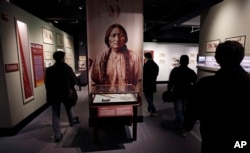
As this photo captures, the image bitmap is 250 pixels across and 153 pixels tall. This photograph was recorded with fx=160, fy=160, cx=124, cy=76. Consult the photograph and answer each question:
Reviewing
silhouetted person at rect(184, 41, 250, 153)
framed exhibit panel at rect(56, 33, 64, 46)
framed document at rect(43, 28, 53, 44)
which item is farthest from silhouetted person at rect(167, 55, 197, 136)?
framed exhibit panel at rect(56, 33, 64, 46)

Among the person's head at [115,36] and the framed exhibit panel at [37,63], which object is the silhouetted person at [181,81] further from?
the framed exhibit panel at [37,63]

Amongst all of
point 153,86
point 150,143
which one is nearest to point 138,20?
point 153,86

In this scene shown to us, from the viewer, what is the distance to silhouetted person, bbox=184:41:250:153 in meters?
1.04

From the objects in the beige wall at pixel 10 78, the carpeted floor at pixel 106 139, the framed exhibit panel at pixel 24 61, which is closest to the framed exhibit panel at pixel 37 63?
the framed exhibit panel at pixel 24 61

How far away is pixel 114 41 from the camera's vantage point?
144 inches

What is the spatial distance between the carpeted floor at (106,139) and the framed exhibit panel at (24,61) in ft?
2.50

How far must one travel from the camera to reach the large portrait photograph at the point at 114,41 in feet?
11.6

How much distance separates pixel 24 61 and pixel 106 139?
269cm

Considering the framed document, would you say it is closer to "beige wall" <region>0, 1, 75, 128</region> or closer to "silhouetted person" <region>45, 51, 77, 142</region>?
"beige wall" <region>0, 1, 75, 128</region>

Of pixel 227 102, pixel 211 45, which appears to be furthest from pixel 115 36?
pixel 227 102

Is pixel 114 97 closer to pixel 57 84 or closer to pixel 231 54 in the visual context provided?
pixel 57 84

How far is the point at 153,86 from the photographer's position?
4348 millimetres

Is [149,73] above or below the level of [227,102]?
below

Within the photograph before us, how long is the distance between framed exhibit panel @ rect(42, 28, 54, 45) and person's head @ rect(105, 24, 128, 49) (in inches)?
100
